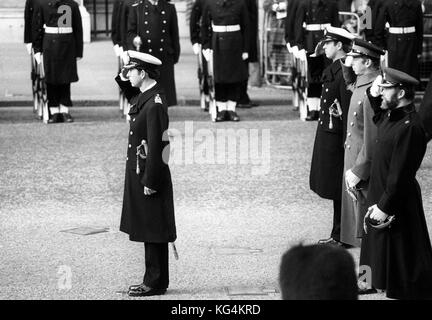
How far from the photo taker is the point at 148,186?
25.7ft

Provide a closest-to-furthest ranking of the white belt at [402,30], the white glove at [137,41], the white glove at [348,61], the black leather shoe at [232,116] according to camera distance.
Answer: the white glove at [348,61], the white glove at [137,41], the black leather shoe at [232,116], the white belt at [402,30]

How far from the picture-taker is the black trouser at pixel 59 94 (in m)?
16.0

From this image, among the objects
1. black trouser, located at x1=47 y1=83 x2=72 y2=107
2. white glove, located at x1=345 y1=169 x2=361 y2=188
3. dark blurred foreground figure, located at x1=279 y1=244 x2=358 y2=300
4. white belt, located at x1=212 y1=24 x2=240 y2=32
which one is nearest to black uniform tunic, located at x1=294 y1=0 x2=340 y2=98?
white belt, located at x1=212 y1=24 x2=240 y2=32

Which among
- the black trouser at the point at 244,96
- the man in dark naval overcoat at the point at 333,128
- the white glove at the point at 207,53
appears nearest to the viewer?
the man in dark naval overcoat at the point at 333,128

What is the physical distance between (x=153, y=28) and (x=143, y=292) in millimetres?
7994

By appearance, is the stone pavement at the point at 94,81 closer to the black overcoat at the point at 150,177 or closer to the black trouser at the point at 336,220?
the black trouser at the point at 336,220

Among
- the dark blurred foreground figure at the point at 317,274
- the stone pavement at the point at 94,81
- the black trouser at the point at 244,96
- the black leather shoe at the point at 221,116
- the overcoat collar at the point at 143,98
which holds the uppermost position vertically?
the dark blurred foreground figure at the point at 317,274

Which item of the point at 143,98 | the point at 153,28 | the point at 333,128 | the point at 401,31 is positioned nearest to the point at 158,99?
the point at 143,98

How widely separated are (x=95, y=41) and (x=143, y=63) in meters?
17.6

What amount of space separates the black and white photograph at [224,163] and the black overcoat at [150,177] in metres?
0.01

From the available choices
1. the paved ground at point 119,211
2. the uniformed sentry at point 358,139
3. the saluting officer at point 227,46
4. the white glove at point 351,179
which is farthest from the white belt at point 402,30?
the white glove at point 351,179

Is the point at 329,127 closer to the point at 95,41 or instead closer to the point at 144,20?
the point at 144,20

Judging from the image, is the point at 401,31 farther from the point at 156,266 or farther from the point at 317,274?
the point at 317,274

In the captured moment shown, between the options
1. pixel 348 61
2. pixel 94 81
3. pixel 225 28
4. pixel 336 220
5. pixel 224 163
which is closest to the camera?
pixel 348 61
